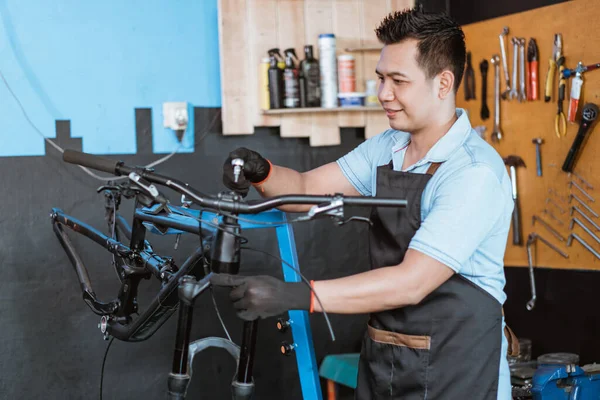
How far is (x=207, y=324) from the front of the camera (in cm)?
325

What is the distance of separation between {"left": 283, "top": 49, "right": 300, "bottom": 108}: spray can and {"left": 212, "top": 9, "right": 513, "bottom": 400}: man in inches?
45.6

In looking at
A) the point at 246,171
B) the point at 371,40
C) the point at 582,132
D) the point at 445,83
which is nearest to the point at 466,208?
the point at 445,83

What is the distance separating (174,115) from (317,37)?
0.74m

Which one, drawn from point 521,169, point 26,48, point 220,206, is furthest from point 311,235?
point 220,206

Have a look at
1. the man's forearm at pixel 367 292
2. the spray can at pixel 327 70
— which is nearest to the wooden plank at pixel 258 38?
the spray can at pixel 327 70

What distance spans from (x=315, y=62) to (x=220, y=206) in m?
1.81

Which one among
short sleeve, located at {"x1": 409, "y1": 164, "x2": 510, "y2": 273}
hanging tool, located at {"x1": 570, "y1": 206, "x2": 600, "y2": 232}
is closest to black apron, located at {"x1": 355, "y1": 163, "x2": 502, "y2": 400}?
short sleeve, located at {"x1": 409, "y1": 164, "x2": 510, "y2": 273}

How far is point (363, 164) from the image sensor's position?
2285 mm

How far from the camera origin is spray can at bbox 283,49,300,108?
10.6 ft

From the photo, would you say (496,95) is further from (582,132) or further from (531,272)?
(531,272)

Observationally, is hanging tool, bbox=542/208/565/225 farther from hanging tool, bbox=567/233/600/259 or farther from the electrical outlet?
the electrical outlet

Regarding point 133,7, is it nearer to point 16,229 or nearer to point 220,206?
point 16,229

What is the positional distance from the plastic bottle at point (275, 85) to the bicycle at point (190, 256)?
0.91 meters

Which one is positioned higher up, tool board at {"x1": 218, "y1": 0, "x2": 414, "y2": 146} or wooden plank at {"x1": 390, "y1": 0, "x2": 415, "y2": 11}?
wooden plank at {"x1": 390, "y1": 0, "x2": 415, "y2": 11}
